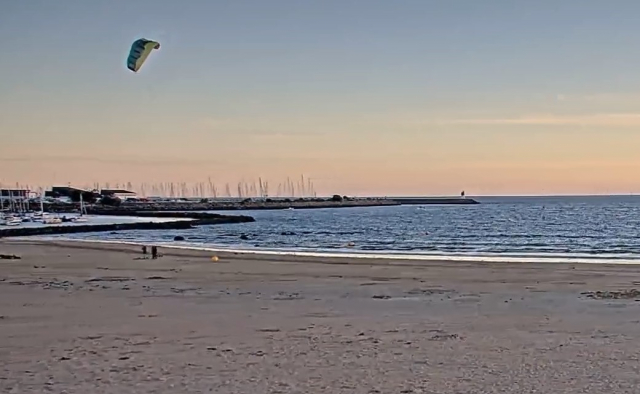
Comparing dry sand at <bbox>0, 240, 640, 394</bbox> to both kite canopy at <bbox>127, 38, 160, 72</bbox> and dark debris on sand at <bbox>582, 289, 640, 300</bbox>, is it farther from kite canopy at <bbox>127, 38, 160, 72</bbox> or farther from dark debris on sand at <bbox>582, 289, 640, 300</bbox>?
kite canopy at <bbox>127, 38, 160, 72</bbox>

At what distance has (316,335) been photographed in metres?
10.8

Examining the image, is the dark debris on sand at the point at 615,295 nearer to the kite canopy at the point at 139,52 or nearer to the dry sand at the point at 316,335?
the dry sand at the point at 316,335

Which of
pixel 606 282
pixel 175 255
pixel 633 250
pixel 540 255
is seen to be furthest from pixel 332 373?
pixel 633 250

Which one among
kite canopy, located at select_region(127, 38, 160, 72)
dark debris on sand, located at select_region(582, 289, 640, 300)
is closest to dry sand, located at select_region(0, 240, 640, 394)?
dark debris on sand, located at select_region(582, 289, 640, 300)

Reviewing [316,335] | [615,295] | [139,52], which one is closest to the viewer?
[316,335]

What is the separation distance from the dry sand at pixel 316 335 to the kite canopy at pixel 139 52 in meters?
5.79

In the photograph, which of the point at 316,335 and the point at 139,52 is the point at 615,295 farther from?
the point at 139,52

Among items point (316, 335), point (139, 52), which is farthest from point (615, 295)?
point (139, 52)

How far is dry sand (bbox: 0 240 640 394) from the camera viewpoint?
801 cm

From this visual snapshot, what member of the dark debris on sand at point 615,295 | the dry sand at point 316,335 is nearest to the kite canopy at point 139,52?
the dry sand at point 316,335

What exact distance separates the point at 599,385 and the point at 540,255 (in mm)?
28580

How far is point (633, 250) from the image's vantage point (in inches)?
1526

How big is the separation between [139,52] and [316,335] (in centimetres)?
1284

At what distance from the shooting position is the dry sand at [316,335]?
801 cm
